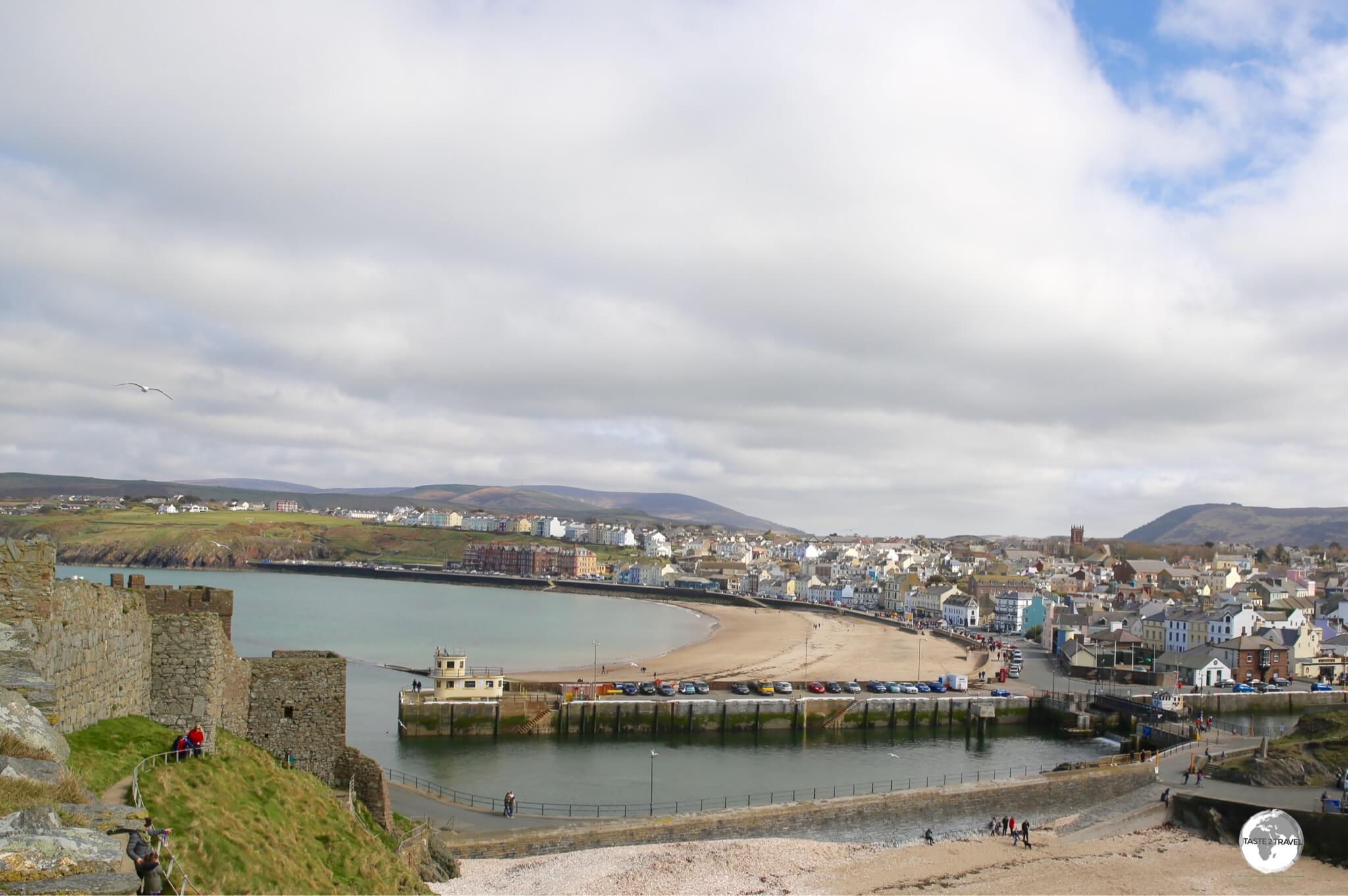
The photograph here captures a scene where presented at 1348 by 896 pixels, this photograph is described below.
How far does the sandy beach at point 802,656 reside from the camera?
5391cm

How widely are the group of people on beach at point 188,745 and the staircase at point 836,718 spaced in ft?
112

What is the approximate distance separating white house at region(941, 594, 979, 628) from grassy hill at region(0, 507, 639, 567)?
9581 cm

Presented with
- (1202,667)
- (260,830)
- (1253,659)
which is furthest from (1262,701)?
(260,830)

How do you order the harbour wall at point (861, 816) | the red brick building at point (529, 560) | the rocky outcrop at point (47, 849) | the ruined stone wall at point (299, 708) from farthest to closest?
the red brick building at point (529, 560) < the harbour wall at point (861, 816) < the ruined stone wall at point (299, 708) < the rocky outcrop at point (47, 849)

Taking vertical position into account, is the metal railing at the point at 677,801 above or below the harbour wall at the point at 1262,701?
above

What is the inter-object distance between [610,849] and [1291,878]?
52.6 ft

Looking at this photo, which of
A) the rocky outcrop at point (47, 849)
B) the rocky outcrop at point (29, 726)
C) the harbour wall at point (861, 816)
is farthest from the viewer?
the harbour wall at point (861, 816)

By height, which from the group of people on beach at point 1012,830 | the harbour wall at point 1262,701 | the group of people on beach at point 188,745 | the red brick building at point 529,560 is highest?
the group of people on beach at point 188,745

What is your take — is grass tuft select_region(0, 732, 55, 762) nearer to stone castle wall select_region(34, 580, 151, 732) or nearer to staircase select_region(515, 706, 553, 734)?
stone castle wall select_region(34, 580, 151, 732)

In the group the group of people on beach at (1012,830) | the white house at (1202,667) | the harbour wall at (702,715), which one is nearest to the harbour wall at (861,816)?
the group of people on beach at (1012,830)

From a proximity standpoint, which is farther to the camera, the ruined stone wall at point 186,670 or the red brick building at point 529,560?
the red brick building at point 529,560

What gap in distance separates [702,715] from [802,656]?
24073mm

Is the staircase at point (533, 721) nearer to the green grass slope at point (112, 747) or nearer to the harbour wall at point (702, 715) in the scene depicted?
the harbour wall at point (702, 715)

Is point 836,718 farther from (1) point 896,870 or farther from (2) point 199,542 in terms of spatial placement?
(2) point 199,542
